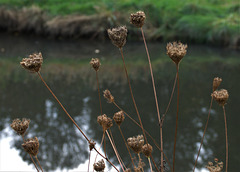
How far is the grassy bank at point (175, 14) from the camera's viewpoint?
226 inches

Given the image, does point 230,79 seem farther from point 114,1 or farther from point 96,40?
point 114,1

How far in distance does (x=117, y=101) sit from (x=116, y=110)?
0.88 feet

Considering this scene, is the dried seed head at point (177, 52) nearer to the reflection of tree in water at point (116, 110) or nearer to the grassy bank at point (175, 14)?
the reflection of tree in water at point (116, 110)

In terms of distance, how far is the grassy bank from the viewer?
5734 mm

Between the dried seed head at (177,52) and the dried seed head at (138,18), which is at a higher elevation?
the dried seed head at (138,18)

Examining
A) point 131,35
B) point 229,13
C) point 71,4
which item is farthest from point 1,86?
point 229,13

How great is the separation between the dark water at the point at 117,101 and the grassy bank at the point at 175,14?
0.53m

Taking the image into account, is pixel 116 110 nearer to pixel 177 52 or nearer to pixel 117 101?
pixel 117 101

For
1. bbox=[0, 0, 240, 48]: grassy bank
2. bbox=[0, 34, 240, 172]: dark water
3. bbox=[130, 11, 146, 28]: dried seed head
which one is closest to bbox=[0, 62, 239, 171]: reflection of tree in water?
bbox=[0, 34, 240, 172]: dark water

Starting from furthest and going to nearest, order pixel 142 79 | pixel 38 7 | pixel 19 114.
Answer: pixel 38 7, pixel 142 79, pixel 19 114

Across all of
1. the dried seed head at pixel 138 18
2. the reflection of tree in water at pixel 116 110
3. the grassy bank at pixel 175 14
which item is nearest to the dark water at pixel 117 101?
the reflection of tree in water at pixel 116 110

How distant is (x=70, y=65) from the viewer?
14.6ft

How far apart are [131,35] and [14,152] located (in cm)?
477

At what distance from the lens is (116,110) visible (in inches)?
105
